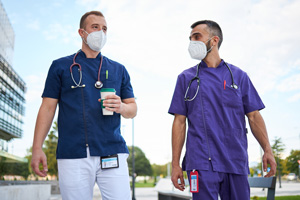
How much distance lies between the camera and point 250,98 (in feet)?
11.4

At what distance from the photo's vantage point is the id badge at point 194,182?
301 cm

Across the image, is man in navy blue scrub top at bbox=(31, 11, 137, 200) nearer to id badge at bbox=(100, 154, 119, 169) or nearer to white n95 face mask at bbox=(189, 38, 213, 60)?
id badge at bbox=(100, 154, 119, 169)

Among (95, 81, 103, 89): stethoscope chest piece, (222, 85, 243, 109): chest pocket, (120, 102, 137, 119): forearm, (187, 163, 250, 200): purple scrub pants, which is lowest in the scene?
(187, 163, 250, 200): purple scrub pants

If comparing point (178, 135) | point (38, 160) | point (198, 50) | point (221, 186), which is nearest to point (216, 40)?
point (198, 50)

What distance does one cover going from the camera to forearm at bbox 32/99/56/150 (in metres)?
2.92

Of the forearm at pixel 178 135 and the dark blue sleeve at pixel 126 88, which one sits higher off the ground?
the dark blue sleeve at pixel 126 88

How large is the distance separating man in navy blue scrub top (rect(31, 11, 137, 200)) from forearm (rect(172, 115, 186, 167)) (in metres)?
0.52

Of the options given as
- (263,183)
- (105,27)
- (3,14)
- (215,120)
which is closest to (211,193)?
(215,120)

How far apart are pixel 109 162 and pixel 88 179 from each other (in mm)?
207

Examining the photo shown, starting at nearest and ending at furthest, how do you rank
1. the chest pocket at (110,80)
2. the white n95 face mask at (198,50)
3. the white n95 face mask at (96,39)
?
the chest pocket at (110,80), the white n95 face mask at (96,39), the white n95 face mask at (198,50)

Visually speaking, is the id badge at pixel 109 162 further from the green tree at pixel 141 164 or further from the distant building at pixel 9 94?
the green tree at pixel 141 164

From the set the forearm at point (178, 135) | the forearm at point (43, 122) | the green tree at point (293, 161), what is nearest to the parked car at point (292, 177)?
the green tree at point (293, 161)

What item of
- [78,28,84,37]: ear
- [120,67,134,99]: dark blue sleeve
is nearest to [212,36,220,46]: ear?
[120,67,134,99]: dark blue sleeve

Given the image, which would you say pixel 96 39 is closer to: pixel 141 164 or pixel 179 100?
pixel 179 100
